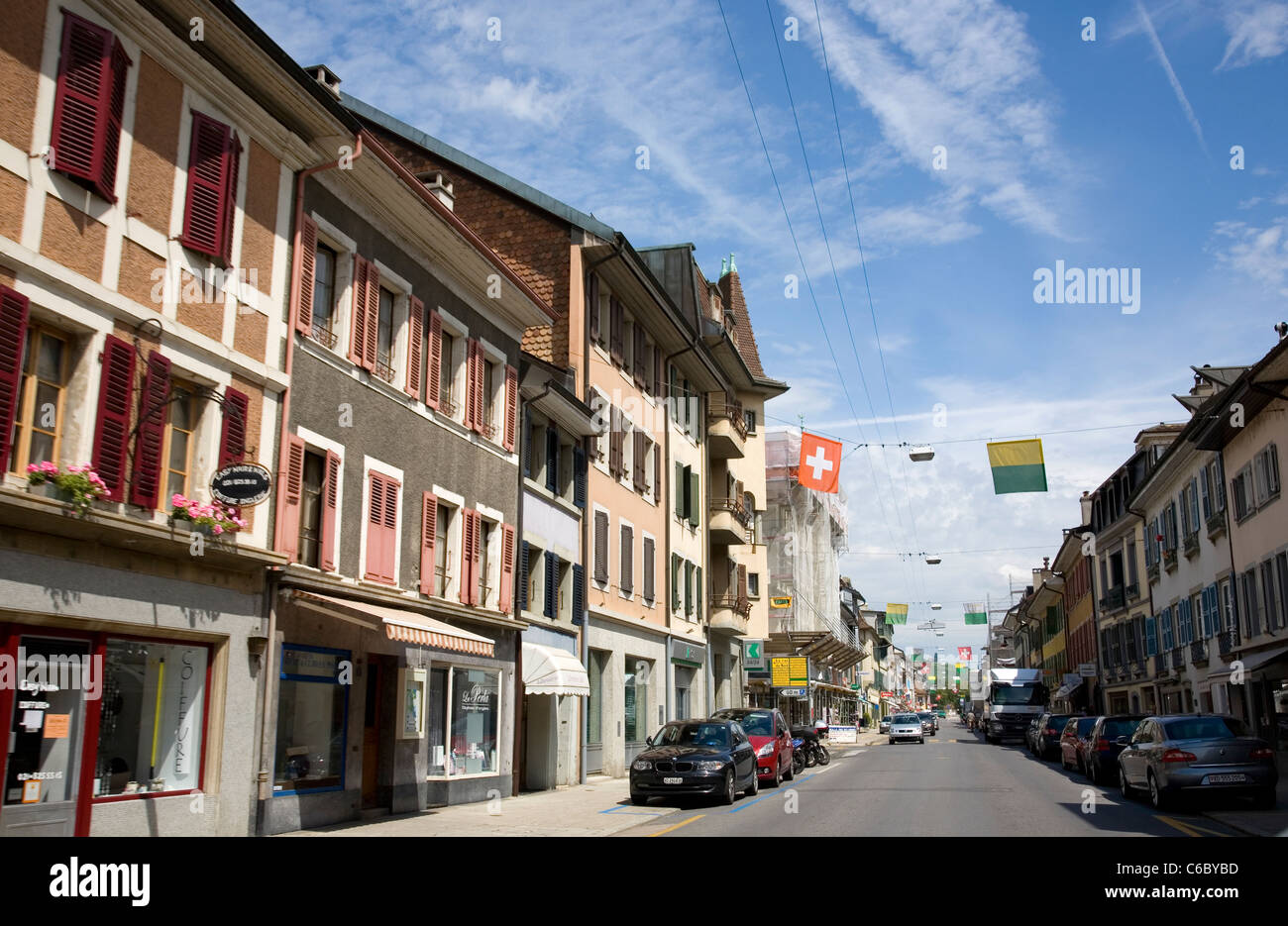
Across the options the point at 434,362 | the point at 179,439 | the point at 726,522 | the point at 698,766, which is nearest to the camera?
the point at 179,439

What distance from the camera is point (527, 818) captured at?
17.7 meters

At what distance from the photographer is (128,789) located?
481 inches

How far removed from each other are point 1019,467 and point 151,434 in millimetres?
19116

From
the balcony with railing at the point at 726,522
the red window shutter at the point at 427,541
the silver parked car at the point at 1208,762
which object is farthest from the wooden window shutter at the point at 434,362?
the balcony with railing at the point at 726,522

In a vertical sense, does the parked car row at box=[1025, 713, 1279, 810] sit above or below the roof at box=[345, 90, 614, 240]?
below

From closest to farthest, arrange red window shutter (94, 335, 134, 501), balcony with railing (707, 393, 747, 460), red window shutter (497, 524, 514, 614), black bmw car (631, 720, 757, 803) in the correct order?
red window shutter (94, 335, 134, 501) → black bmw car (631, 720, 757, 803) → red window shutter (497, 524, 514, 614) → balcony with railing (707, 393, 747, 460)

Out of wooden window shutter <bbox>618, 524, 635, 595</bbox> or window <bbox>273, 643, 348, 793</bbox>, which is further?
wooden window shutter <bbox>618, 524, 635, 595</bbox>

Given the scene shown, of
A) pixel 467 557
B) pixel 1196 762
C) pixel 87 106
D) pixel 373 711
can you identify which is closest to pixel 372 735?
pixel 373 711

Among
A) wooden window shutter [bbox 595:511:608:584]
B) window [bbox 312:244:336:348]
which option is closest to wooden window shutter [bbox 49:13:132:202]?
window [bbox 312:244:336:348]

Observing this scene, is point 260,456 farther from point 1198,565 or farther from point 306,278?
point 1198,565

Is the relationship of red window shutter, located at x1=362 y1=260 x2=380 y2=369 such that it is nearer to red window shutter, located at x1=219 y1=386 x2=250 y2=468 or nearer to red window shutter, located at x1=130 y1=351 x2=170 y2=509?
red window shutter, located at x1=219 y1=386 x2=250 y2=468

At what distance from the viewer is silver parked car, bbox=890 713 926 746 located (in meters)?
59.5

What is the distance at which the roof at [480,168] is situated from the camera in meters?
27.9

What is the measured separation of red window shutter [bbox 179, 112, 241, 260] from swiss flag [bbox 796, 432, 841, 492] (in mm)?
18200
